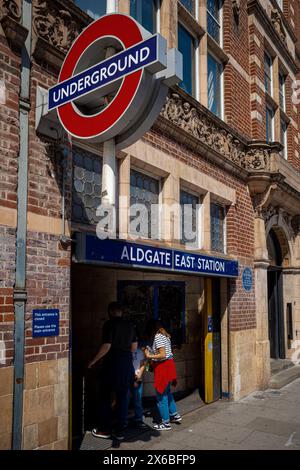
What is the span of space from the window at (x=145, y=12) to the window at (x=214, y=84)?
2.10m

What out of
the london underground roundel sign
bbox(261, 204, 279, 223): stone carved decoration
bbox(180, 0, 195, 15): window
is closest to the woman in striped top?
the london underground roundel sign

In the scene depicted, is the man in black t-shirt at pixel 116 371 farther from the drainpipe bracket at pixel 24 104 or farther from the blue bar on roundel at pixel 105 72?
the blue bar on roundel at pixel 105 72

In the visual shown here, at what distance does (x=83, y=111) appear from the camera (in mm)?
4770

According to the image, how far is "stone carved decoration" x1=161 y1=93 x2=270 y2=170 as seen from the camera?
7797mm

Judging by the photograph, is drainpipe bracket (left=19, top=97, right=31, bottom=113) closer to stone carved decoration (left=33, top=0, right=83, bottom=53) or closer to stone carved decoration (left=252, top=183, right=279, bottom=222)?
stone carved decoration (left=33, top=0, right=83, bottom=53)

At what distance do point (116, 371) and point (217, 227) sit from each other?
417cm

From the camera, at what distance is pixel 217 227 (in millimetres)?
9547

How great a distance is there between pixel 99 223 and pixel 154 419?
11.9 feet

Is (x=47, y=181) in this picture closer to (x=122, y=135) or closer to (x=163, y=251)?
(x=122, y=135)

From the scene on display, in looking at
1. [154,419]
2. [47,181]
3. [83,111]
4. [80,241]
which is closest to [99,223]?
[80,241]

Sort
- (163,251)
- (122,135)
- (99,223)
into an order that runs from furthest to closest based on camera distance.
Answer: (163,251) → (99,223) → (122,135)

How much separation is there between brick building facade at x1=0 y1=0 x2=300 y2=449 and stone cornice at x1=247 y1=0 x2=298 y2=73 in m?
0.04

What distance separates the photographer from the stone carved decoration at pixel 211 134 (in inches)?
307

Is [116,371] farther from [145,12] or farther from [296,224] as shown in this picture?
[296,224]
